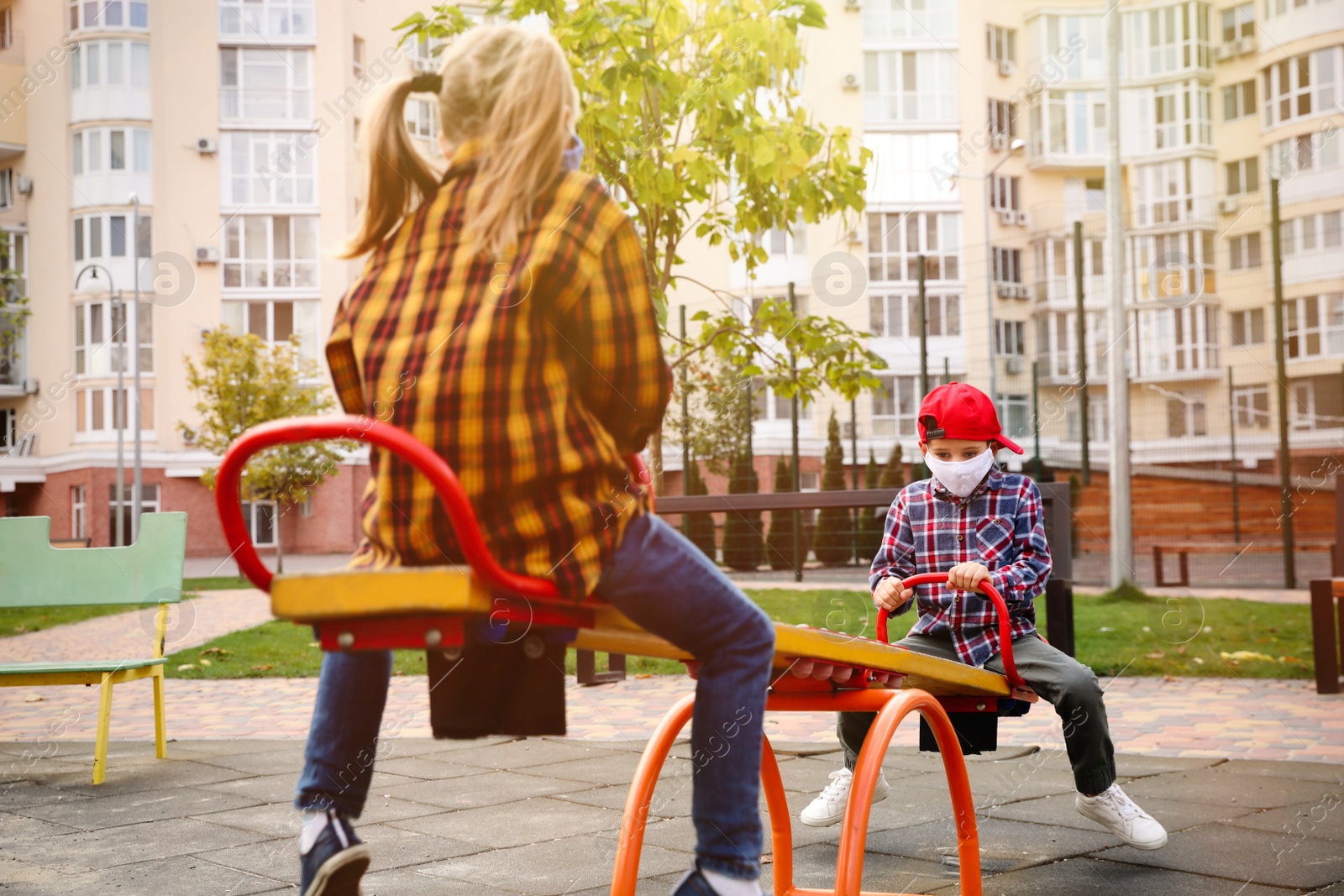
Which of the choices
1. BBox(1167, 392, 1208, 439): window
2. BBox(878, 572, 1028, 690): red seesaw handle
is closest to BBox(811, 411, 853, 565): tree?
BBox(878, 572, 1028, 690): red seesaw handle

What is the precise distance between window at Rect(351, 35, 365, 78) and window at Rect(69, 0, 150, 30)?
5559 millimetres

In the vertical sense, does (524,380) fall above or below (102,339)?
below

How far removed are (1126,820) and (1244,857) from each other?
37 cm

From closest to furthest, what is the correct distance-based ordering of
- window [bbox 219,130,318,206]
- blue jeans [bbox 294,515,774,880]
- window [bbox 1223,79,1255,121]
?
blue jeans [bbox 294,515,774,880] < window [bbox 219,130,318,206] < window [bbox 1223,79,1255,121]

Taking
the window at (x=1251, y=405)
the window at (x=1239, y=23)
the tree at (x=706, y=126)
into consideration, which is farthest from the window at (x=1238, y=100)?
the tree at (x=706, y=126)

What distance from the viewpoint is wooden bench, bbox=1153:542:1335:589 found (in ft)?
48.7

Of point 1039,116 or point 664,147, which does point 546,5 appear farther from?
point 1039,116

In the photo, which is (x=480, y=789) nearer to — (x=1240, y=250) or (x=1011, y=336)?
(x=1011, y=336)

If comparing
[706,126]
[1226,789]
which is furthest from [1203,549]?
[1226,789]

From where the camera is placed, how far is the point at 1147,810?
4.30 m

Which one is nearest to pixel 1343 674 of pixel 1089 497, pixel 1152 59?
pixel 1089 497

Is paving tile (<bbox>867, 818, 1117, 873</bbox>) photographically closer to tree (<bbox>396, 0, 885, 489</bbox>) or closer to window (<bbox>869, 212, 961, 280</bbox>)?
tree (<bbox>396, 0, 885, 489</bbox>)

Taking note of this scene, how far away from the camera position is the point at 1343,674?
7.81 metres

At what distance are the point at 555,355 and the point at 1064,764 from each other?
3969mm
